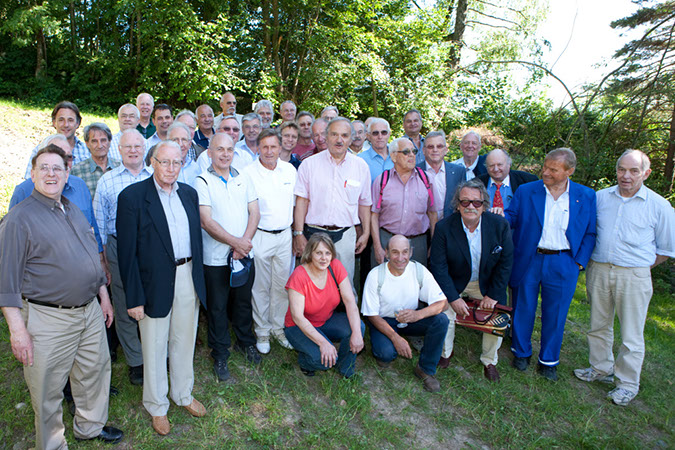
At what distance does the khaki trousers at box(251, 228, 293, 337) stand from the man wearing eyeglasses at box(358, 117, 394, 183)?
1539mm

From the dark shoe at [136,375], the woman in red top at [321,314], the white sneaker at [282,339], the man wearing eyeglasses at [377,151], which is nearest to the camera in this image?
the dark shoe at [136,375]

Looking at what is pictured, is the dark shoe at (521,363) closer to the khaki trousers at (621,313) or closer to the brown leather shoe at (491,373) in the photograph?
the brown leather shoe at (491,373)

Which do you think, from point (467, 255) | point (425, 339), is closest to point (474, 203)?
point (467, 255)

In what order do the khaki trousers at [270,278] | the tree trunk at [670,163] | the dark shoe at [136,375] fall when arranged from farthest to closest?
the tree trunk at [670,163] → the khaki trousers at [270,278] → the dark shoe at [136,375]

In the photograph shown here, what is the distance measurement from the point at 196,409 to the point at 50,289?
1442 mm

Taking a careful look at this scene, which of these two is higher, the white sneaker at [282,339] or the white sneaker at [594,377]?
the white sneaker at [282,339]

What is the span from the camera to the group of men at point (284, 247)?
2.88 m

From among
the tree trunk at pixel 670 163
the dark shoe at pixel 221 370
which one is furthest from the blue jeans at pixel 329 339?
the tree trunk at pixel 670 163

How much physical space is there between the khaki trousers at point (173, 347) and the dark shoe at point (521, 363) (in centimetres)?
321

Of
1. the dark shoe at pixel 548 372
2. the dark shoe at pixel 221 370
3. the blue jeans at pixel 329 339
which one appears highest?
the blue jeans at pixel 329 339

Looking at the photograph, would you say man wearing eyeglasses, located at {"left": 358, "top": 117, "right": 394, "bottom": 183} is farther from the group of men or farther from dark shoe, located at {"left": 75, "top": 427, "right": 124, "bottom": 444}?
dark shoe, located at {"left": 75, "top": 427, "right": 124, "bottom": 444}

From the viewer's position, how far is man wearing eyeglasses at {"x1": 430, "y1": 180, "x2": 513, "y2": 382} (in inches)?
161

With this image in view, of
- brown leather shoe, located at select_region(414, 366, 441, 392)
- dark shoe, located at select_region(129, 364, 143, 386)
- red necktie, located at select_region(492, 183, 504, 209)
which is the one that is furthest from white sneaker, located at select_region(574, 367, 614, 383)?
dark shoe, located at select_region(129, 364, 143, 386)

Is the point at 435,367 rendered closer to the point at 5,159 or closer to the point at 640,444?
the point at 640,444
